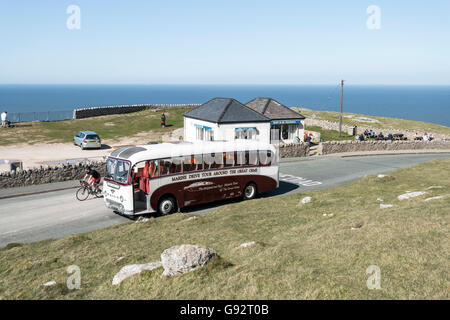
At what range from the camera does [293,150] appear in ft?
123

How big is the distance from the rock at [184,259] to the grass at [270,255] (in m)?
0.20

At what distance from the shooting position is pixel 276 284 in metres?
8.34

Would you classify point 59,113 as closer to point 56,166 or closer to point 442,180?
point 56,166

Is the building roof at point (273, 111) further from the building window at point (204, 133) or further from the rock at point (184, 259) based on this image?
the rock at point (184, 259)

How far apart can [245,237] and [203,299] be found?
5.70 metres

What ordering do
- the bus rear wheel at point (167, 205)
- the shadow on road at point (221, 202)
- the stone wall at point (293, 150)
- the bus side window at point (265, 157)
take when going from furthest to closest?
the stone wall at point (293, 150) < the bus side window at point (265, 157) < the shadow on road at point (221, 202) < the bus rear wheel at point (167, 205)

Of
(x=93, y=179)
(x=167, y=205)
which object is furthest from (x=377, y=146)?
(x=93, y=179)

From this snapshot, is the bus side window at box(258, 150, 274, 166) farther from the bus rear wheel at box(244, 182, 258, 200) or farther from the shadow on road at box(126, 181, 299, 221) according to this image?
the shadow on road at box(126, 181, 299, 221)

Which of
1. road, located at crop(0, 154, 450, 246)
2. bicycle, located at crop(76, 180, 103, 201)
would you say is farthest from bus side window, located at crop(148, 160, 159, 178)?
bicycle, located at crop(76, 180, 103, 201)

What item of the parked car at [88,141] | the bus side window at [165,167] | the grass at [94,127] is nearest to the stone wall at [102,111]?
the grass at [94,127]

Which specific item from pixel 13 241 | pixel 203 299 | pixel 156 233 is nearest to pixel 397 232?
pixel 203 299

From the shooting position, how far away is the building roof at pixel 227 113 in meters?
35.7

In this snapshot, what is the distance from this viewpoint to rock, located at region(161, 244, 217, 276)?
9.36 m

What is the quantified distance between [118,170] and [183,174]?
9.98ft
